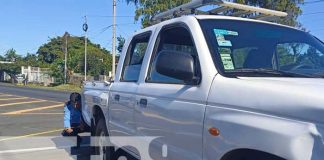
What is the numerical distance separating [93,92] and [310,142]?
5.01 metres

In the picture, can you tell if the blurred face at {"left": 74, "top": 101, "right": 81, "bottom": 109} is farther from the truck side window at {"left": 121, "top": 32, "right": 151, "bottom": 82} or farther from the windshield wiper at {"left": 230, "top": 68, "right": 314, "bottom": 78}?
the windshield wiper at {"left": 230, "top": 68, "right": 314, "bottom": 78}

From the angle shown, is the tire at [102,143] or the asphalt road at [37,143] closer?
the tire at [102,143]

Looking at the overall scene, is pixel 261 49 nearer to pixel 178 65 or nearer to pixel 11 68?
pixel 178 65

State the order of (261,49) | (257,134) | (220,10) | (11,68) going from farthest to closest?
(11,68) < (220,10) < (261,49) < (257,134)

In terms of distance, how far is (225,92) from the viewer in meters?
3.34

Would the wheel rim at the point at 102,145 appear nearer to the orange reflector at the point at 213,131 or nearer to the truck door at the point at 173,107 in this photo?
the truck door at the point at 173,107

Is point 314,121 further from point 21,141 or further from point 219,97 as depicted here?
point 21,141

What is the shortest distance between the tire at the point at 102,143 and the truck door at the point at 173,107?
5.47ft

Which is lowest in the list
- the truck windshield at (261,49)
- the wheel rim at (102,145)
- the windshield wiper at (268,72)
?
the wheel rim at (102,145)

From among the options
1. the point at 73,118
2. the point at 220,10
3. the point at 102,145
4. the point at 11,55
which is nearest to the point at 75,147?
the point at 73,118

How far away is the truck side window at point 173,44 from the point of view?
13.8ft

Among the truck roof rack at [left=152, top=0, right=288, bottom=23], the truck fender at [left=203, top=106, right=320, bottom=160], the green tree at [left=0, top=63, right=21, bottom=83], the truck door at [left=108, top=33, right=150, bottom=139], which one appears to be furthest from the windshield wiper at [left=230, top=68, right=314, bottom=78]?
the green tree at [left=0, top=63, right=21, bottom=83]

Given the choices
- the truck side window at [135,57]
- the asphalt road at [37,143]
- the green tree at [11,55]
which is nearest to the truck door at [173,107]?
the truck side window at [135,57]

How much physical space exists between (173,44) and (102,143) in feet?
8.24
